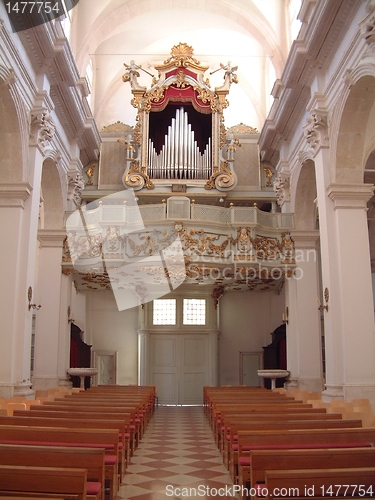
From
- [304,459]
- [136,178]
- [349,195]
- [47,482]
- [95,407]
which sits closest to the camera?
[47,482]

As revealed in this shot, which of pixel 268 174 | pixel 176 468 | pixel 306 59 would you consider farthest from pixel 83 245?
pixel 176 468

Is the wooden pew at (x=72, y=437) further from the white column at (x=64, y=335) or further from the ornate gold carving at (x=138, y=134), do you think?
the ornate gold carving at (x=138, y=134)

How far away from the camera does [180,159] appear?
1681cm

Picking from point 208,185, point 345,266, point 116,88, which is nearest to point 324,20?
point 345,266

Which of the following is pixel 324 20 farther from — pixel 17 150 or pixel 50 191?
pixel 50 191

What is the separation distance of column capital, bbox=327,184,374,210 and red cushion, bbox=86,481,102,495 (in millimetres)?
8124

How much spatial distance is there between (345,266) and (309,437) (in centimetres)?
572

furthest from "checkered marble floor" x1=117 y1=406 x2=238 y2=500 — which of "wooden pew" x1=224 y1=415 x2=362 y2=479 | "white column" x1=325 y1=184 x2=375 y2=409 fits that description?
"white column" x1=325 y1=184 x2=375 y2=409

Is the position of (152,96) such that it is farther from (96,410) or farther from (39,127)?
(96,410)

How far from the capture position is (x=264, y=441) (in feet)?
18.2

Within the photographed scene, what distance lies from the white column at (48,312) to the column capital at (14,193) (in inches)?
150

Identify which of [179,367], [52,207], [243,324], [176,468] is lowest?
[176,468]

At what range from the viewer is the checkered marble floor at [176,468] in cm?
612

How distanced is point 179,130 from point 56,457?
14.1m
